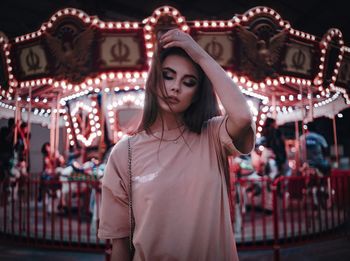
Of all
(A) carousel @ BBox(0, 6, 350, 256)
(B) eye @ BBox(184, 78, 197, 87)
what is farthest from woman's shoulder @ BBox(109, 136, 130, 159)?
(A) carousel @ BBox(0, 6, 350, 256)

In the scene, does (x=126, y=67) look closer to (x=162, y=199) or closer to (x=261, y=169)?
(x=261, y=169)

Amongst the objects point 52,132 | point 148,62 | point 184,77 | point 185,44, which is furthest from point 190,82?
point 52,132

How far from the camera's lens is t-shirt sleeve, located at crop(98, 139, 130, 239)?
1.34 m

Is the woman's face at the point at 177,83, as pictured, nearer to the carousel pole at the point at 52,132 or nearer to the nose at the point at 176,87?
the nose at the point at 176,87

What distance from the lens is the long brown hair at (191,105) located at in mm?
1344

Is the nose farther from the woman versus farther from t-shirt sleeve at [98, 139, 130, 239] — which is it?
t-shirt sleeve at [98, 139, 130, 239]

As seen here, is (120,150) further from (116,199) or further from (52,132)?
(52,132)

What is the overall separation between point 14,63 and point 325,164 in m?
6.90

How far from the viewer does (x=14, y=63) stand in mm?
6508

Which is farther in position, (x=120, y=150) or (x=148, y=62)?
(x=148, y=62)

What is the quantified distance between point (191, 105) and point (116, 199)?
500 mm

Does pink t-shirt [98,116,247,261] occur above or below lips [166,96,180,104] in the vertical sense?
below

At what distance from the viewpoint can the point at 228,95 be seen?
4.01 ft

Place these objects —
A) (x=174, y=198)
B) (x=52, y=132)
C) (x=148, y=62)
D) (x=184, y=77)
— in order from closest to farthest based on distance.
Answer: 1. (x=174, y=198)
2. (x=184, y=77)
3. (x=148, y=62)
4. (x=52, y=132)
